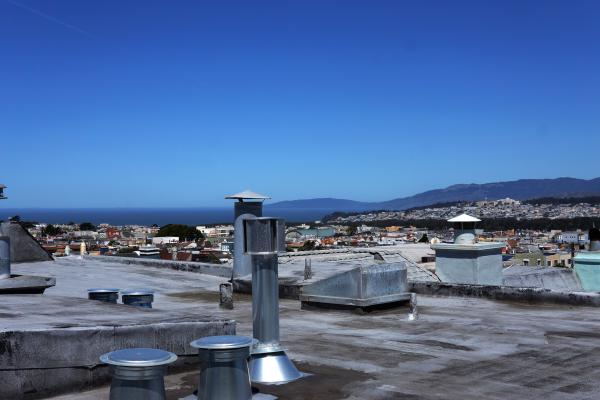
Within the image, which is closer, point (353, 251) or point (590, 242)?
point (590, 242)

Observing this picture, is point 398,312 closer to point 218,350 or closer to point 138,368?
point 218,350

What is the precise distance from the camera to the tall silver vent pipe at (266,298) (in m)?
7.10

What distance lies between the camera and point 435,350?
881cm

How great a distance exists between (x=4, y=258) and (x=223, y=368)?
5646 mm

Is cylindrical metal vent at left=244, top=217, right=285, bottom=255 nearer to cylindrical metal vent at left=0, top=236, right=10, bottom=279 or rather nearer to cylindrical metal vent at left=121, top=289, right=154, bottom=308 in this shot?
cylindrical metal vent at left=121, top=289, right=154, bottom=308

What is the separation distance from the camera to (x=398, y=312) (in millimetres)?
12414

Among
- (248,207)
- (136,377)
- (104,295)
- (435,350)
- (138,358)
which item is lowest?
(435,350)

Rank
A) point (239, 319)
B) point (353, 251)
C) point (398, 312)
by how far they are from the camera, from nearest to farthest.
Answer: point (239, 319)
point (398, 312)
point (353, 251)

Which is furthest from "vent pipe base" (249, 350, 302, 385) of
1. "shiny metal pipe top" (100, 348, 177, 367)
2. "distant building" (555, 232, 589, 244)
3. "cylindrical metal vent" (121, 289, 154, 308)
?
"distant building" (555, 232, 589, 244)

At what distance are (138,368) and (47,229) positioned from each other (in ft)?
298

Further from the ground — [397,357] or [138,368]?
[138,368]

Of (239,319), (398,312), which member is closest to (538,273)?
(398,312)

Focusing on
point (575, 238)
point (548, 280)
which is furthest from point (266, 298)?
point (575, 238)

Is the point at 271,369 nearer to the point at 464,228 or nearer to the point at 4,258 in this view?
the point at 4,258
